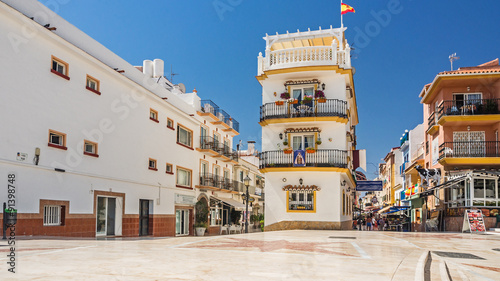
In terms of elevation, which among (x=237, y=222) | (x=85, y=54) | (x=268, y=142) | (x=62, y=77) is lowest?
(x=237, y=222)

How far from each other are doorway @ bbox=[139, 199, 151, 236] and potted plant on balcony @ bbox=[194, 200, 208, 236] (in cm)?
654

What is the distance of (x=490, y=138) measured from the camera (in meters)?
28.7

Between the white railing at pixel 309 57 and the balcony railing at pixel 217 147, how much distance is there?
34.2 ft

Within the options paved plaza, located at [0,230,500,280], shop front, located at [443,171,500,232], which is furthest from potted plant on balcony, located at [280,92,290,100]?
paved plaza, located at [0,230,500,280]

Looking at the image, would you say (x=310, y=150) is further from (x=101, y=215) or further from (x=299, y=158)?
(x=101, y=215)

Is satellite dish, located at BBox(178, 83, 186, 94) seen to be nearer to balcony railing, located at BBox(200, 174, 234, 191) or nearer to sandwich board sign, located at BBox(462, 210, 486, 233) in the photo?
balcony railing, located at BBox(200, 174, 234, 191)

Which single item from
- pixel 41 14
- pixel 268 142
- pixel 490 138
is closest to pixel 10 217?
pixel 41 14

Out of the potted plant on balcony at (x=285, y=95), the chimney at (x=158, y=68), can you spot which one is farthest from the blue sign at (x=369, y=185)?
the chimney at (x=158, y=68)

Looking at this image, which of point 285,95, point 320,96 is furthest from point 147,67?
point 320,96

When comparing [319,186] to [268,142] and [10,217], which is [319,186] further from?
[10,217]

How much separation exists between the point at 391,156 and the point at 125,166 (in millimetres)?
56007

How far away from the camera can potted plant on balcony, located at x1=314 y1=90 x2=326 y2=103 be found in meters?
27.2

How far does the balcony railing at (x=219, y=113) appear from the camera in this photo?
37812 millimetres

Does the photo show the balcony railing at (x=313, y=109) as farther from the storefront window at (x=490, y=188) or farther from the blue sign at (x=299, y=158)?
the storefront window at (x=490, y=188)
